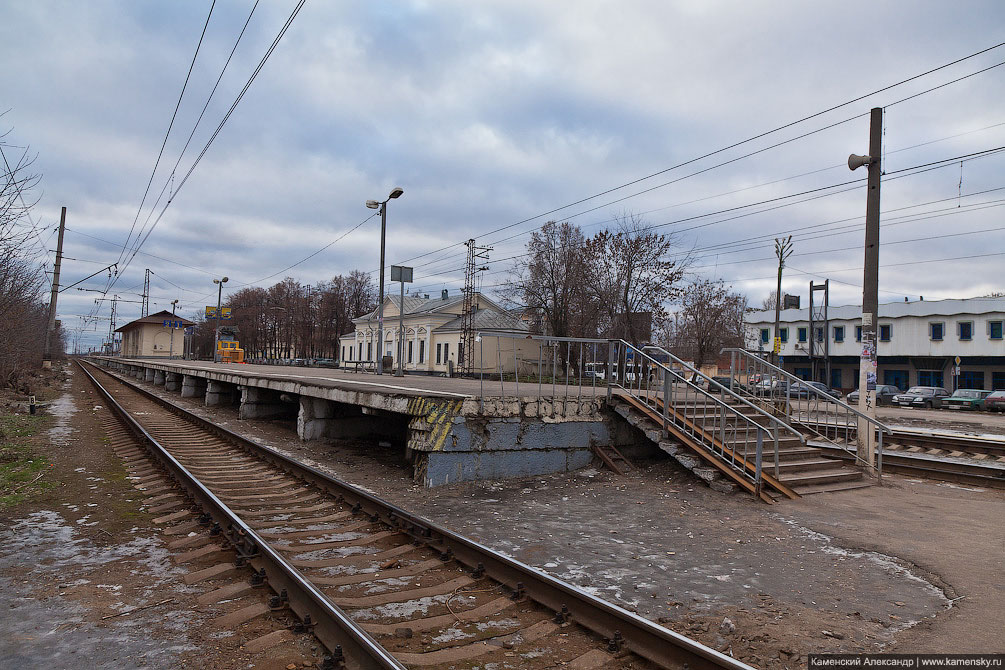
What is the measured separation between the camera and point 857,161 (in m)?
10.6

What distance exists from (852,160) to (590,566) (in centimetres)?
896

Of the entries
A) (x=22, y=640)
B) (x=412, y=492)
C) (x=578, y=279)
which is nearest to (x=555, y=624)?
(x=22, y=640)

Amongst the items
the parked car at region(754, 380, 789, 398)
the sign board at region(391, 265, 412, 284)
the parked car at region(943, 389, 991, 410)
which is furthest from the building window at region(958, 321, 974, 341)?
the sign board at region(391, 265, 412, 284)

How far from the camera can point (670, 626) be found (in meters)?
4.09

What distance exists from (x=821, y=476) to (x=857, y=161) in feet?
18.1

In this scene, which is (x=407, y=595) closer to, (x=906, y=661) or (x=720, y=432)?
(x=906, y=661)

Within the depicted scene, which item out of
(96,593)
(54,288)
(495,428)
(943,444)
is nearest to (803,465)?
(495,428)

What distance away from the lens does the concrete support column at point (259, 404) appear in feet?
58.2

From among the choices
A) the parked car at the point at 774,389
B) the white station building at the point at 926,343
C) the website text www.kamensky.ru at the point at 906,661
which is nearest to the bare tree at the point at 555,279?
the white station building at the point at 926,343

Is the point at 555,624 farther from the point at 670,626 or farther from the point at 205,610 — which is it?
the point at 205,610

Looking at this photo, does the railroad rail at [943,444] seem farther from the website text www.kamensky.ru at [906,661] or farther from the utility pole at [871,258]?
the website text www.kamensky.ru at [906,661]

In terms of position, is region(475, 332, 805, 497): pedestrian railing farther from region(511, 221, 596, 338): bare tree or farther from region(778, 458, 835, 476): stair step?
region(511, 221, 596, 338): bare tree

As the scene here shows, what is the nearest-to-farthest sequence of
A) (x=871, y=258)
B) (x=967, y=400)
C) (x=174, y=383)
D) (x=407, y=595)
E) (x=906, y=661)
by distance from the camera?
(x=906, y=661), (x=407, y=595), (x=871, y=258), (x=174, y=383), (x=967, y=400)

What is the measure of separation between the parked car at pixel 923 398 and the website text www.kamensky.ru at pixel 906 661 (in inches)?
1462
